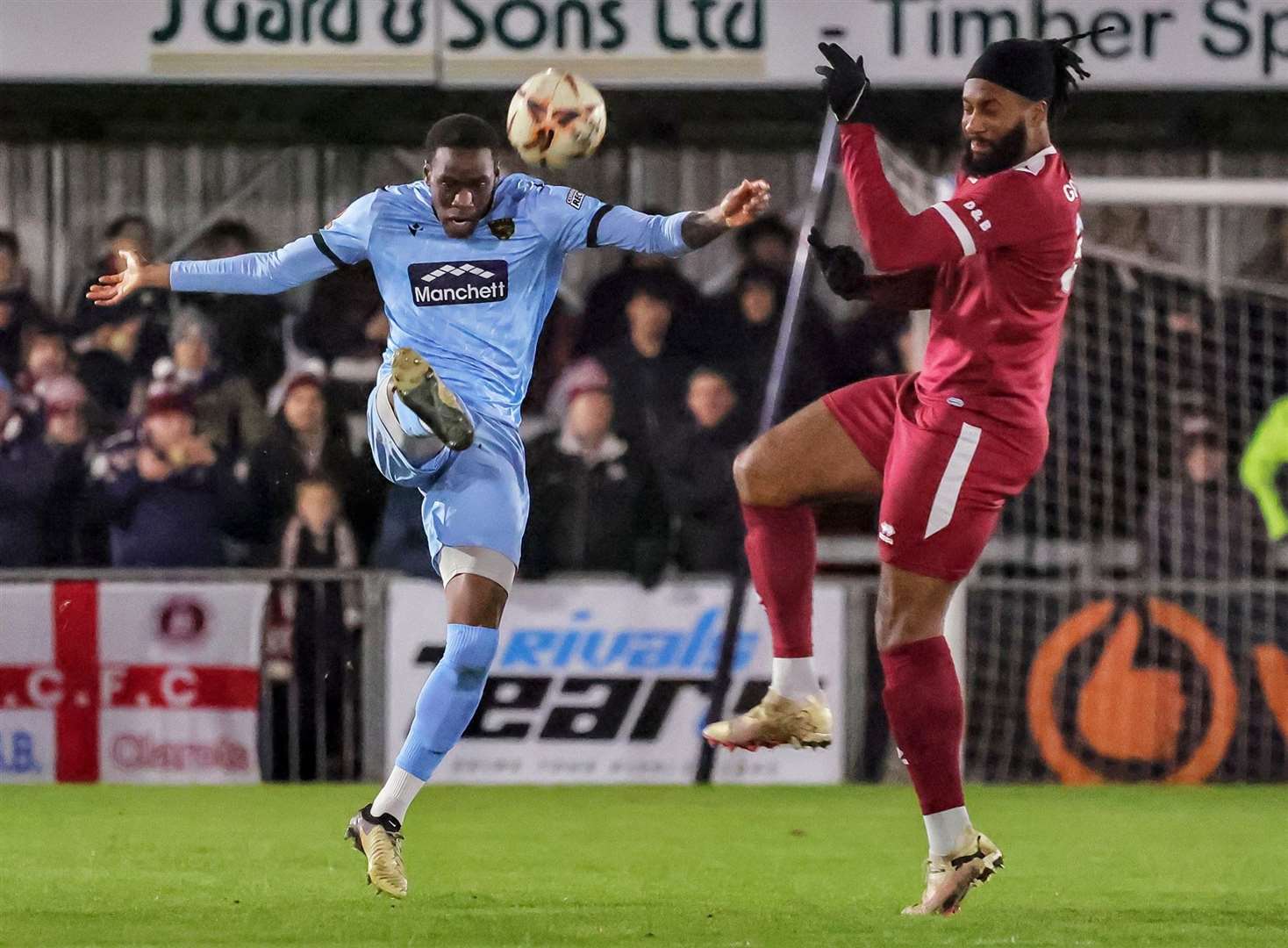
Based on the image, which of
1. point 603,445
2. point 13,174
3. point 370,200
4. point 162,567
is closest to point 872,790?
point 603,445

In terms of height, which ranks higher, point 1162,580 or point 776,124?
point 776,124

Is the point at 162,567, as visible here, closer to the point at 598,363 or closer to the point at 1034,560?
the point at 598,363

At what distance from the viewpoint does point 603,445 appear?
10.3 meters

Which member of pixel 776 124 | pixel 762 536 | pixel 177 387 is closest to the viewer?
pixel 762 536

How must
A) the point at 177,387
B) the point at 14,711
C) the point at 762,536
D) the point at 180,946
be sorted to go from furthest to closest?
the point at 177,387 → the point at 14,711 → the point at 762,536 → the point at 180,946

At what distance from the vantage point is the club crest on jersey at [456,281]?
21.5 ft

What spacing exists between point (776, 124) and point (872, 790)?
3.82m

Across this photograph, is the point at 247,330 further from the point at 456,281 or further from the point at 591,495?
the point at 456,281

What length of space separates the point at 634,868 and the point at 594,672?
2.73m

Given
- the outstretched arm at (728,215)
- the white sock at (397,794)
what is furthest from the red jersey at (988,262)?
the white sock at (397,794)

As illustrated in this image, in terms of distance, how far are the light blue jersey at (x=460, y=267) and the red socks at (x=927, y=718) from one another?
1.43 metres

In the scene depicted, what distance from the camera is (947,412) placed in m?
6.20

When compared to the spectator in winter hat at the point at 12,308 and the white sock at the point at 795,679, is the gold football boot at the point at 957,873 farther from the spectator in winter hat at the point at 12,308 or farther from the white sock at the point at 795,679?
the spectator in winter hat at the point at 12,308

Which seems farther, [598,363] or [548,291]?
[598,363]
